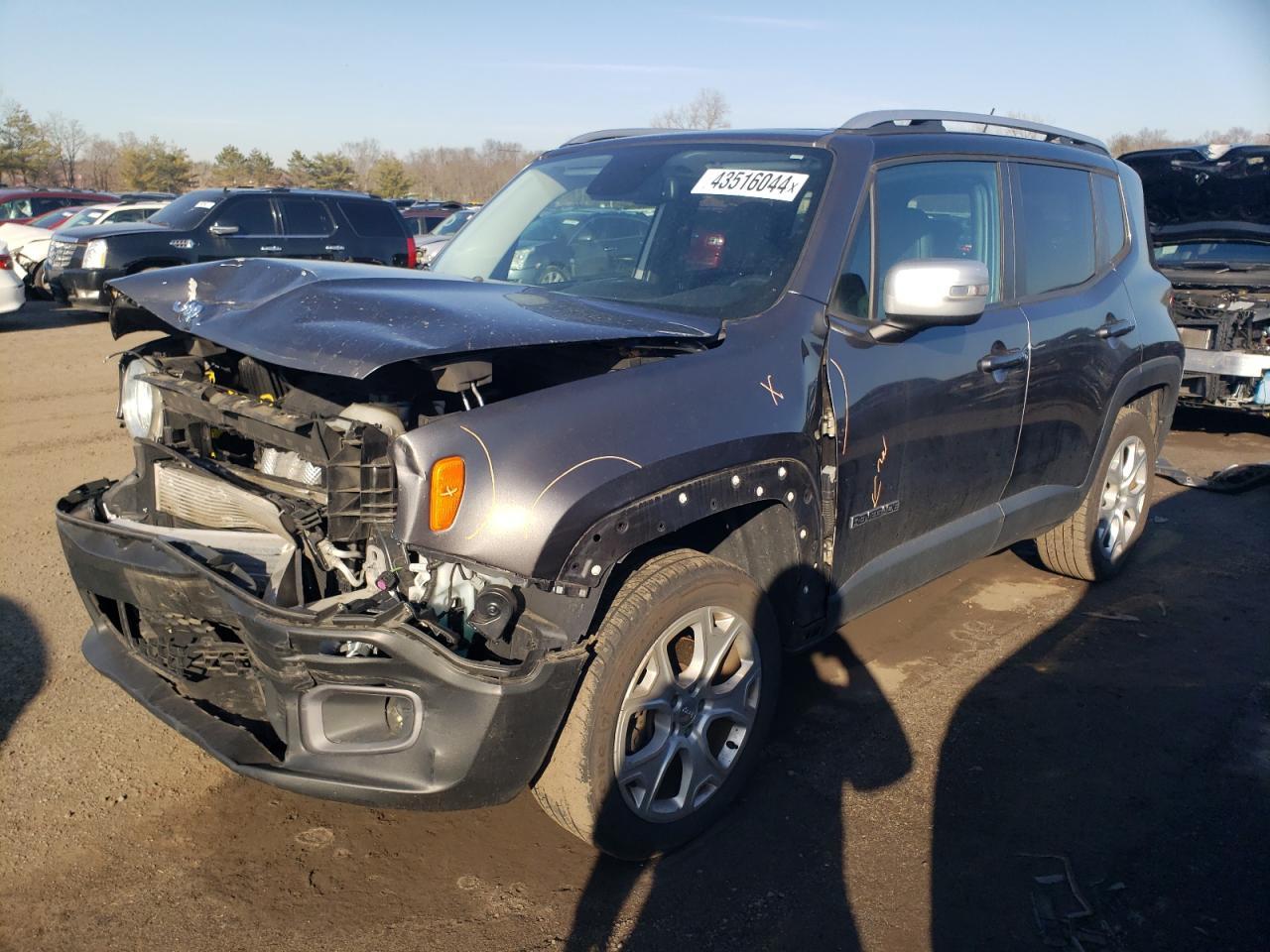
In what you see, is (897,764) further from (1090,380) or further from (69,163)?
(69,163)

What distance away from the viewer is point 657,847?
2.88 metres

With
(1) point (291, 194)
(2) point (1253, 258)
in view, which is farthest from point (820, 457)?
(1) point (291, 194)

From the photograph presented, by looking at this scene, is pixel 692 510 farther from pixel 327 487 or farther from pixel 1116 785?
pixel 1116 785

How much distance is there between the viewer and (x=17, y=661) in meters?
3.93

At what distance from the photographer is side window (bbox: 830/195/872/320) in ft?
10.7

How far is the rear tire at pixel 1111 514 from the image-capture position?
4934mm

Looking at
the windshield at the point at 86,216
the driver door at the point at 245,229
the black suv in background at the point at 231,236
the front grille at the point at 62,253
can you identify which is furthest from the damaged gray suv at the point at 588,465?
the windshield at the point at 86,216

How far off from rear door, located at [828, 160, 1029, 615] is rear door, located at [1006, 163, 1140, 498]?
16 cm

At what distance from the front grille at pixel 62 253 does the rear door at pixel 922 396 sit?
12859 mm

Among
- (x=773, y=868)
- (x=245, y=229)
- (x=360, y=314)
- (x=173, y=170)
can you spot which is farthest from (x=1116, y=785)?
(x=173, y=170)

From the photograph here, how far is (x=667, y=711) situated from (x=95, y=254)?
12537 mm

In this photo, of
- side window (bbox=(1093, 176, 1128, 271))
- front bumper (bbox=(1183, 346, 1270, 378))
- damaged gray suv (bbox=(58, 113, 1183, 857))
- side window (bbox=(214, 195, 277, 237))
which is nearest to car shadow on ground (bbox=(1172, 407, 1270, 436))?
front bumper (bbox=(1183, 346, 1270, 378))

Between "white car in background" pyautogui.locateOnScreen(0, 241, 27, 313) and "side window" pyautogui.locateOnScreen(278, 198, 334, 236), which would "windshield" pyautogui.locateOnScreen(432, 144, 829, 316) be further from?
"white car in background" pyautogui.locateOnScreen(0, 241, 27, 313)

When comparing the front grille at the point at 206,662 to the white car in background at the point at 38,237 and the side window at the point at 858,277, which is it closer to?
the side window at the point at 858,277
